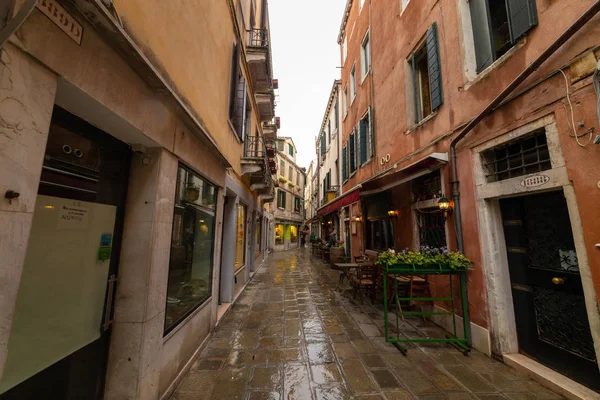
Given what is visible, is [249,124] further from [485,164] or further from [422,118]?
[485,164]

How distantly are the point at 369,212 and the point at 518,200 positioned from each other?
5.85m

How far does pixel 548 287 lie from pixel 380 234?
534 cm

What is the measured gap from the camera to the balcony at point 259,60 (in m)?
7.59

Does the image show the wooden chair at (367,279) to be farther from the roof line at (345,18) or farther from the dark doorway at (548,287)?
the roof line at (345,18)

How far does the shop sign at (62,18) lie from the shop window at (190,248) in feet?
5.87

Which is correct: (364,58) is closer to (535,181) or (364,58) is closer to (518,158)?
(518,158)

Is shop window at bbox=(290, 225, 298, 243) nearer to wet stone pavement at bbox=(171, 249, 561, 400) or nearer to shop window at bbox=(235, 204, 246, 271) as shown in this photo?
shop window at bbox=(235, 204, 246, 271)

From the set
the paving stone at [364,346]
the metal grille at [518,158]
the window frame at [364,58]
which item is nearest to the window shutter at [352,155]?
the window frame at [364,58]

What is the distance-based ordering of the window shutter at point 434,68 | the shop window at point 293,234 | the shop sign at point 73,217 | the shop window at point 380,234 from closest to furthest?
the shop sign at point 73,217
the window shutter at point 434,68
the shop window at point 380,234
the shop window at point 293,234

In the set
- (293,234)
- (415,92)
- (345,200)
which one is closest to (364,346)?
(415,92)

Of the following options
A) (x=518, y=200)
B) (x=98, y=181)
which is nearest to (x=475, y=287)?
(x=518, y=200)

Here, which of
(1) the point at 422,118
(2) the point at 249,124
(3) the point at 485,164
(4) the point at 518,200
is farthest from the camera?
(2) the point at 249,124

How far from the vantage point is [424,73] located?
6.45 meters

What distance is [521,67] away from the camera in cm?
352
